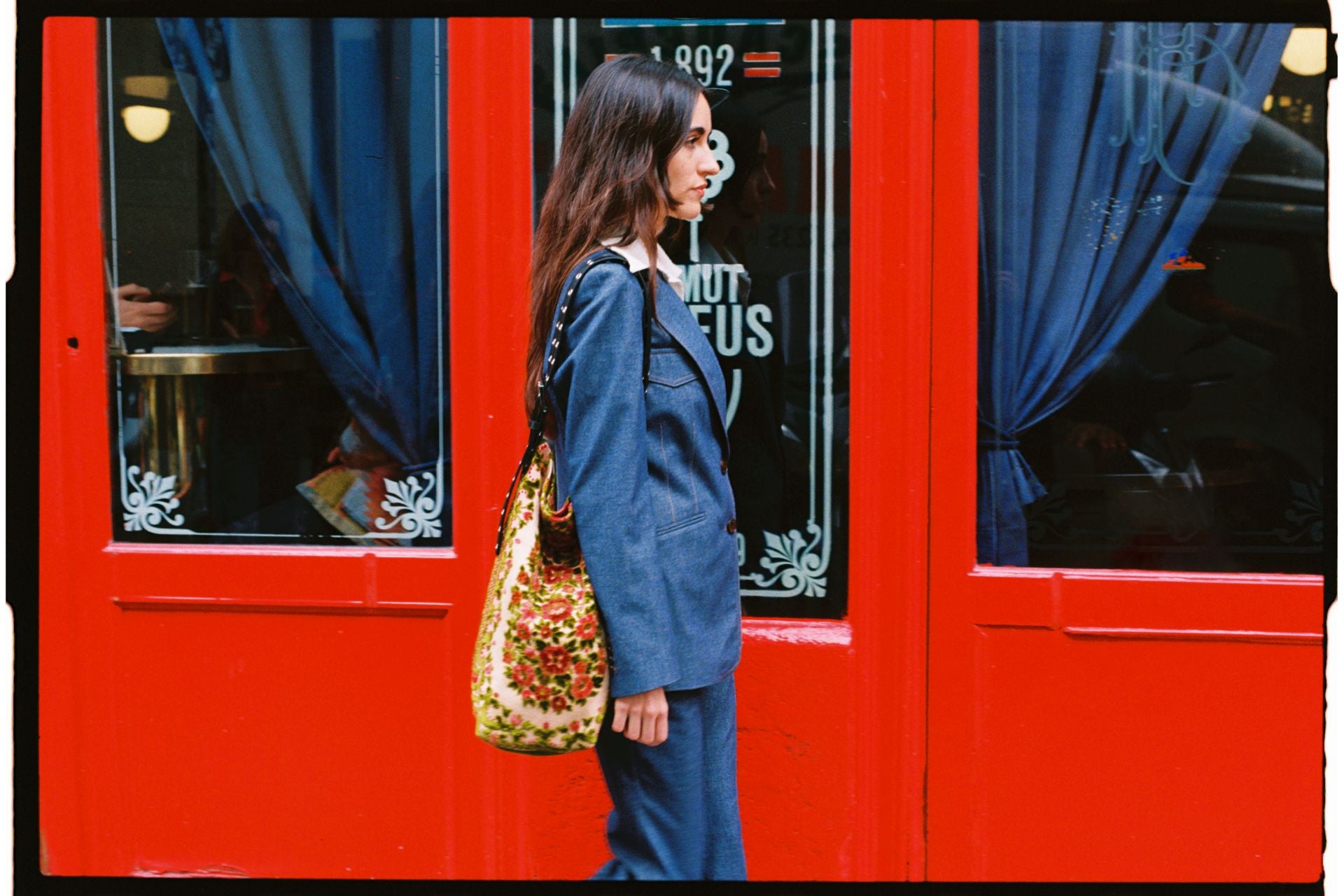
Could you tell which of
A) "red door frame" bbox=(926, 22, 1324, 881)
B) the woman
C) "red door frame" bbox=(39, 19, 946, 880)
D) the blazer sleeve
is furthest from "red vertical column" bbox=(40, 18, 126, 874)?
"red door frame" bbox=(926, 22, 1324, 881)

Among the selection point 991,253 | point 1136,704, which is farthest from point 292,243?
point 1136,704

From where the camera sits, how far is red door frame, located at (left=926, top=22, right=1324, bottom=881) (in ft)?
10.3

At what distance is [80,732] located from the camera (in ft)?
11.2

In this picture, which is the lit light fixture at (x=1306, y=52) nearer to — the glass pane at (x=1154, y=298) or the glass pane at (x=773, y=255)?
the glass pane at (x=1154, y=298)

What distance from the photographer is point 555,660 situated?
2.32 meters

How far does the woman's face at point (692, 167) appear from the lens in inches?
98.1

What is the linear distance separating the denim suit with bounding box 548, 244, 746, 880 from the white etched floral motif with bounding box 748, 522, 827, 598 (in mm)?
683

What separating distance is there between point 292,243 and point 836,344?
4.61ft

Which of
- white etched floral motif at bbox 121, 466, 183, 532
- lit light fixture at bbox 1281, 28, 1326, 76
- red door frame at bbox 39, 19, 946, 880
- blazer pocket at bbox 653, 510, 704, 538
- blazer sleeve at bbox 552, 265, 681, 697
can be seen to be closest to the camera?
blazer sleeve at bbox 552, 265, 681, 697

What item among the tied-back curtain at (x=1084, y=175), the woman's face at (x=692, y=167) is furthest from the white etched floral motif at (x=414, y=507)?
the tied-back curtain at (x=1084, y=175)

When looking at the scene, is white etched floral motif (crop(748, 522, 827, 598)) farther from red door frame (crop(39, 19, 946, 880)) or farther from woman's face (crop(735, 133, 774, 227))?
woman's face (crop(735, 133, 774, 227))

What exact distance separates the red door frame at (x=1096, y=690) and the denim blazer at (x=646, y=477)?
2.95 ft

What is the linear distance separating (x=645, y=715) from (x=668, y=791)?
18 cm

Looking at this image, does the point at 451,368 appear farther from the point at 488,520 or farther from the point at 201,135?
the point at 201,135
